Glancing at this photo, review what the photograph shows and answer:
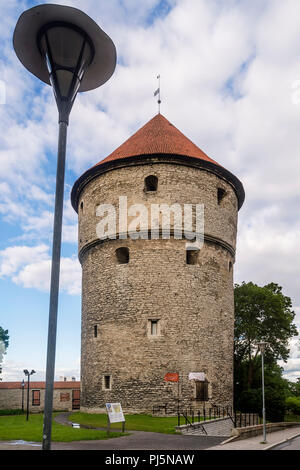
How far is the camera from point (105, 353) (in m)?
20.4

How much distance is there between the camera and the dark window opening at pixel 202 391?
19422 mm

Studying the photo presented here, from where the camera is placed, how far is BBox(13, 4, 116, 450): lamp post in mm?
5781

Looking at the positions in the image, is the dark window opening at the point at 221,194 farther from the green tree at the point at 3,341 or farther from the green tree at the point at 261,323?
the green tree at the point at 3,341

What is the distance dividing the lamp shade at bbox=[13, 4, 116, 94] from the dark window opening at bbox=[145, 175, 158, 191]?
14671 millimetres

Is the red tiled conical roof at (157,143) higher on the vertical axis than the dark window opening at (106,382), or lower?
higher

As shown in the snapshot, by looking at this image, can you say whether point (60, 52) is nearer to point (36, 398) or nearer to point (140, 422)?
point (140, 422)

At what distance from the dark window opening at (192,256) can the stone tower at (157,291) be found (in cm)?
11

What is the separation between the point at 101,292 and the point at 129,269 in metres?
1.85

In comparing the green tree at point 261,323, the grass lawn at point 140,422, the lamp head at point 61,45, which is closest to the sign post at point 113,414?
the grass lawn at point 140,422

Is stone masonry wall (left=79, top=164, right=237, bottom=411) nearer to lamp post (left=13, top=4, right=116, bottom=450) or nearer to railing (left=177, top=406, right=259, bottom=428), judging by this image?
railing (left=177, top=406, right=259, bottom=428)

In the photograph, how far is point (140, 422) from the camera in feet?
A: 54.7

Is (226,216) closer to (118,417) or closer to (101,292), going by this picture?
(101,292)

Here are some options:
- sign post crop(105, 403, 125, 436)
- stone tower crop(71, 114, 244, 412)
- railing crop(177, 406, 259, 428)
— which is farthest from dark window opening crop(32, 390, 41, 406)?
sign post crop(105, 403, 125, 436)

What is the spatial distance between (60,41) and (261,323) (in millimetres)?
27248
